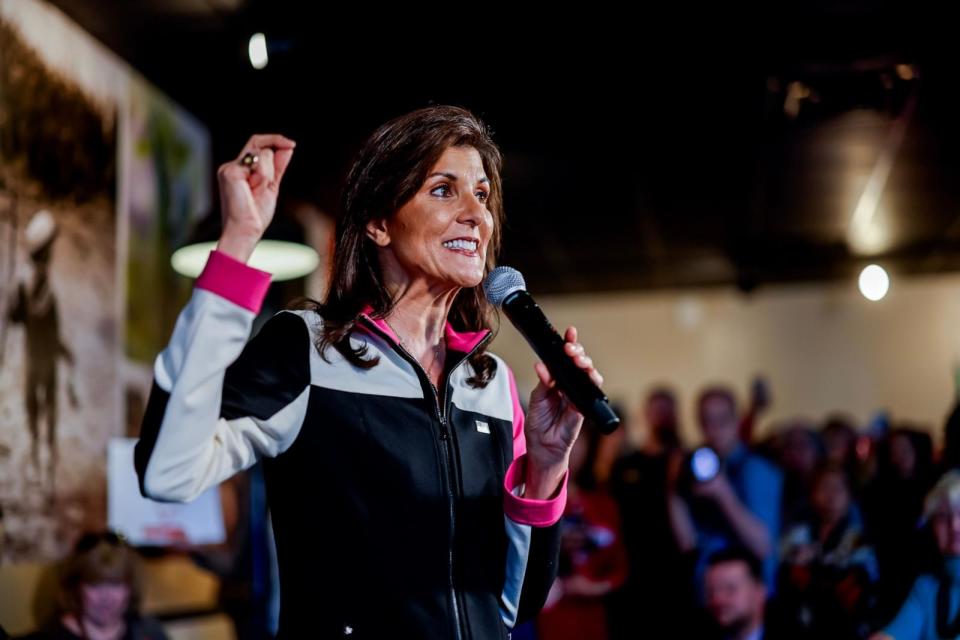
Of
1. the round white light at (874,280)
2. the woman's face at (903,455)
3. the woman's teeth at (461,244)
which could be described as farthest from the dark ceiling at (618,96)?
the woman's face at (903,455)

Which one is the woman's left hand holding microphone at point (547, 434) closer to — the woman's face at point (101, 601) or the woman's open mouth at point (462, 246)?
the woman's open mouth at point (462, 246)

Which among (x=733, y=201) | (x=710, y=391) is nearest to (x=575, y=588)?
(x=710, y=391)

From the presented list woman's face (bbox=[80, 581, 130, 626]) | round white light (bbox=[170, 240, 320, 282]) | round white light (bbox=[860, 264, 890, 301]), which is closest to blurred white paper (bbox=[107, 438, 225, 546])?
woman's face (bbox=[80, 581, 130, 626])

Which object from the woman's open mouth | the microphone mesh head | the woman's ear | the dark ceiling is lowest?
the microphone mesh head

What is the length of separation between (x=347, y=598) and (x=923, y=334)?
11.0 m

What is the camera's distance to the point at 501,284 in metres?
1.57

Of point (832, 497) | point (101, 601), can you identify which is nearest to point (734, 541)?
point (832, 497)

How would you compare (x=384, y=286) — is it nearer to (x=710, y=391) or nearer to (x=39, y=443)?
(x=39, y=443)

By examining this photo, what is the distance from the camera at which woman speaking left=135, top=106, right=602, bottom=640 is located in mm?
1212

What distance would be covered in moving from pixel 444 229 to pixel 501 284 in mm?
119

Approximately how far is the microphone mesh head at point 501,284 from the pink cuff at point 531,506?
9.3 inches

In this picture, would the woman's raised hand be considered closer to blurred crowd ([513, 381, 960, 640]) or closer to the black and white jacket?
the black and white jacket

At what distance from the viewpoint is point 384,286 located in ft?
5.21

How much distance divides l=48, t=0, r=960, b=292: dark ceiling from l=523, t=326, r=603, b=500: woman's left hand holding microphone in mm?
1375
